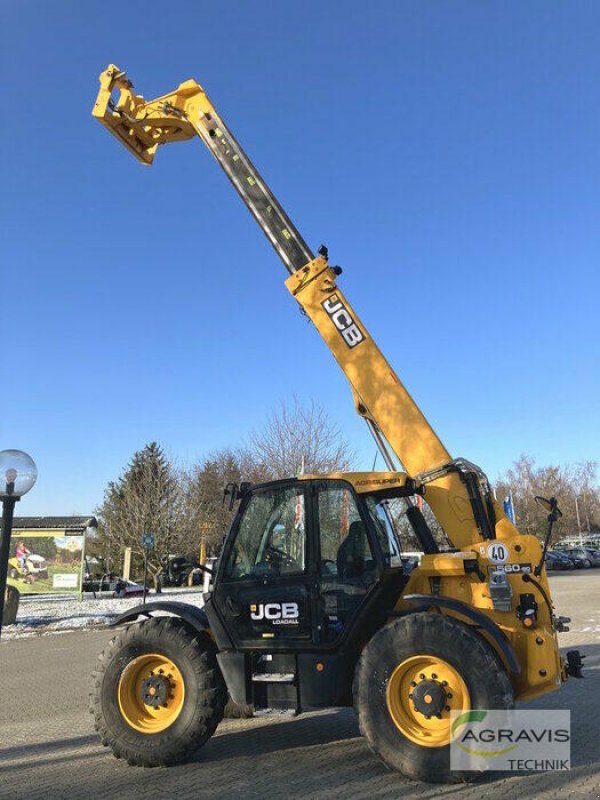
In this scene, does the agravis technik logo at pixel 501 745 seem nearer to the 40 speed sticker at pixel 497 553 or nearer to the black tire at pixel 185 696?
the 40 speed sticker at pixel 497 553

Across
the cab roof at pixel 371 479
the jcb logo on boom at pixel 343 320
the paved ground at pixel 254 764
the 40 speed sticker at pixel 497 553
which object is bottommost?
the paved ground at pixel 254 764

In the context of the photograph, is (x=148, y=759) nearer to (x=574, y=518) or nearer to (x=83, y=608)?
(x=83, y=608)

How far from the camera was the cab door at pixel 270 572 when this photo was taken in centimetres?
548

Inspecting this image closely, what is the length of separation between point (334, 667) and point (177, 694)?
143 centimetres

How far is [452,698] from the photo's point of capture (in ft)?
16.2

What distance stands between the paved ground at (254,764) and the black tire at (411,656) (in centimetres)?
17

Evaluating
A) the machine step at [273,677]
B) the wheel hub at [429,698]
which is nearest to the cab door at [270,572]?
the machine step at [273,677]

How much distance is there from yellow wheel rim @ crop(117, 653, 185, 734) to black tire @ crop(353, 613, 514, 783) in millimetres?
1658

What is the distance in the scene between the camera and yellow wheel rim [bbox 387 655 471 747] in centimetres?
489

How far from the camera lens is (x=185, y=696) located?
5469 mm

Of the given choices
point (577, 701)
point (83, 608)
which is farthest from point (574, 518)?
point (577, 701)

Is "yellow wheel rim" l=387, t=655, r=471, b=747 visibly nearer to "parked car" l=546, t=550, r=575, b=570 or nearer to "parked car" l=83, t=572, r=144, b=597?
"parked car" l=83, t=572, r=144, b=597

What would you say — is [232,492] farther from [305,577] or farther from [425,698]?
[425,698]

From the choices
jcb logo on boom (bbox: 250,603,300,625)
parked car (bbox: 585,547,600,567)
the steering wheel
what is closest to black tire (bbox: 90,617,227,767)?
jcb logo on boom (bbox: 250,603,300,625)
